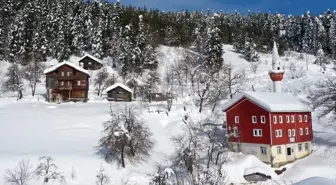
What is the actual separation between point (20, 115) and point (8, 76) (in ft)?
74.3

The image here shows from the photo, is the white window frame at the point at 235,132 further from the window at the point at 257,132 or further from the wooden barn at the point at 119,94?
the wooden barn at the point at 119,94

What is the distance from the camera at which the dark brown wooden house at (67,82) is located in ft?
192

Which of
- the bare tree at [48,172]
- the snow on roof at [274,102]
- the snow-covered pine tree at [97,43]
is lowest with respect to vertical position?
the bare tree at [48,172]

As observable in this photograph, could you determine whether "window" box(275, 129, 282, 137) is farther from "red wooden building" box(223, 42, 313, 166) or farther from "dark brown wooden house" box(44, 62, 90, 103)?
"dark brown wooden house" box(44, 62, 90, 103)

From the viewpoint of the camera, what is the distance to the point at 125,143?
3328 cm

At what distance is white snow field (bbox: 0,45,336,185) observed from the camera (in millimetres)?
31484

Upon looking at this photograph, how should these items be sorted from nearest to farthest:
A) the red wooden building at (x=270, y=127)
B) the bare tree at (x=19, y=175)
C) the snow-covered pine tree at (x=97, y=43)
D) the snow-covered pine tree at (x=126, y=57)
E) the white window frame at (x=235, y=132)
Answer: the bare tree at (x=19, y=175)
the red wooden building at (x=270, y=127)
the white window frame at (x=235, y=132)
the snow-covered pine tree at (x=126, y=57)
the snow-covered pine tree at (x=97, y=43)

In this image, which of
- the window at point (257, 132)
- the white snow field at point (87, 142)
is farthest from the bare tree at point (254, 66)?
the window at point (257, 132)

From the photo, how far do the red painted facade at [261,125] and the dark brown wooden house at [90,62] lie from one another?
38925 mm

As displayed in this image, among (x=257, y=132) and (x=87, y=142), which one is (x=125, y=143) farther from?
(x=257, y=132)

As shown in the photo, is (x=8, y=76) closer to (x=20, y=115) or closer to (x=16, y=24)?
(x=16, y=24)

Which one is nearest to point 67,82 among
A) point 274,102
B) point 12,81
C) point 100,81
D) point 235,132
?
point 100,81

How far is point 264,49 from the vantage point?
328ft

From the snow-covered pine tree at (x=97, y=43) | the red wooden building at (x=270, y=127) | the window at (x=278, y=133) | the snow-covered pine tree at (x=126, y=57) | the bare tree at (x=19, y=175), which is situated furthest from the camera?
the snow-covered pine tree at (x=97, y=43)
